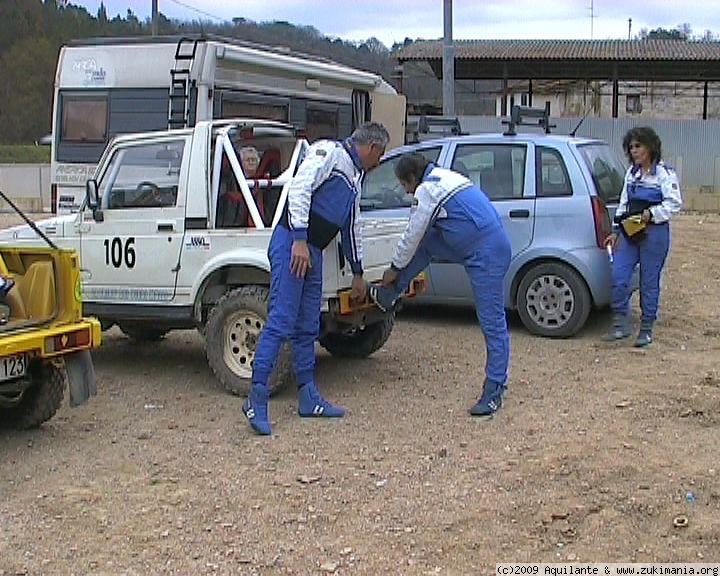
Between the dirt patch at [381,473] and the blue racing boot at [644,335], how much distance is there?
211 millimetres

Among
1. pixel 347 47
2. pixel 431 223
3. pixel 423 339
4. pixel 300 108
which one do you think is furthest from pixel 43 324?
pixel 347 47

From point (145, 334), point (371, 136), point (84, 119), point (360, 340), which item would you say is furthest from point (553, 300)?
point (84, 119)

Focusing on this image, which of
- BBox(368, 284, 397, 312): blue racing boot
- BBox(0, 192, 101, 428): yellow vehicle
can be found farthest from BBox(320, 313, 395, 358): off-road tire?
BBox(0, 192, 101, 428): yellow vehicle

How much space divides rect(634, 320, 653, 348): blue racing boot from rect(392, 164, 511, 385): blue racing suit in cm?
239

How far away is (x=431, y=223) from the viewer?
6.95 meters

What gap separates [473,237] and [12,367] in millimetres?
2825

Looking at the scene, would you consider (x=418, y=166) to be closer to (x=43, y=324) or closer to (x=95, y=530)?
(x=43, y=324)

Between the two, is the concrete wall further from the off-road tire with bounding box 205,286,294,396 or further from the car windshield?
the off-road tire with bounding box 205,286,294,396

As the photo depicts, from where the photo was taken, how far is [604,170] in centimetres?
966

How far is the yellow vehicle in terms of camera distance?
615 cm

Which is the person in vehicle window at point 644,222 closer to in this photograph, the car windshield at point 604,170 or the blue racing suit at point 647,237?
the blue racing suit at point 647,237

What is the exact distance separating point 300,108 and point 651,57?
22.8 m

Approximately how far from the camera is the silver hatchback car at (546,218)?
30.3ft

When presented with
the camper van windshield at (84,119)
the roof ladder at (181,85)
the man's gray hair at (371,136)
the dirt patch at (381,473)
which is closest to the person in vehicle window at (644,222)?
the dirt patch at (381,473)
